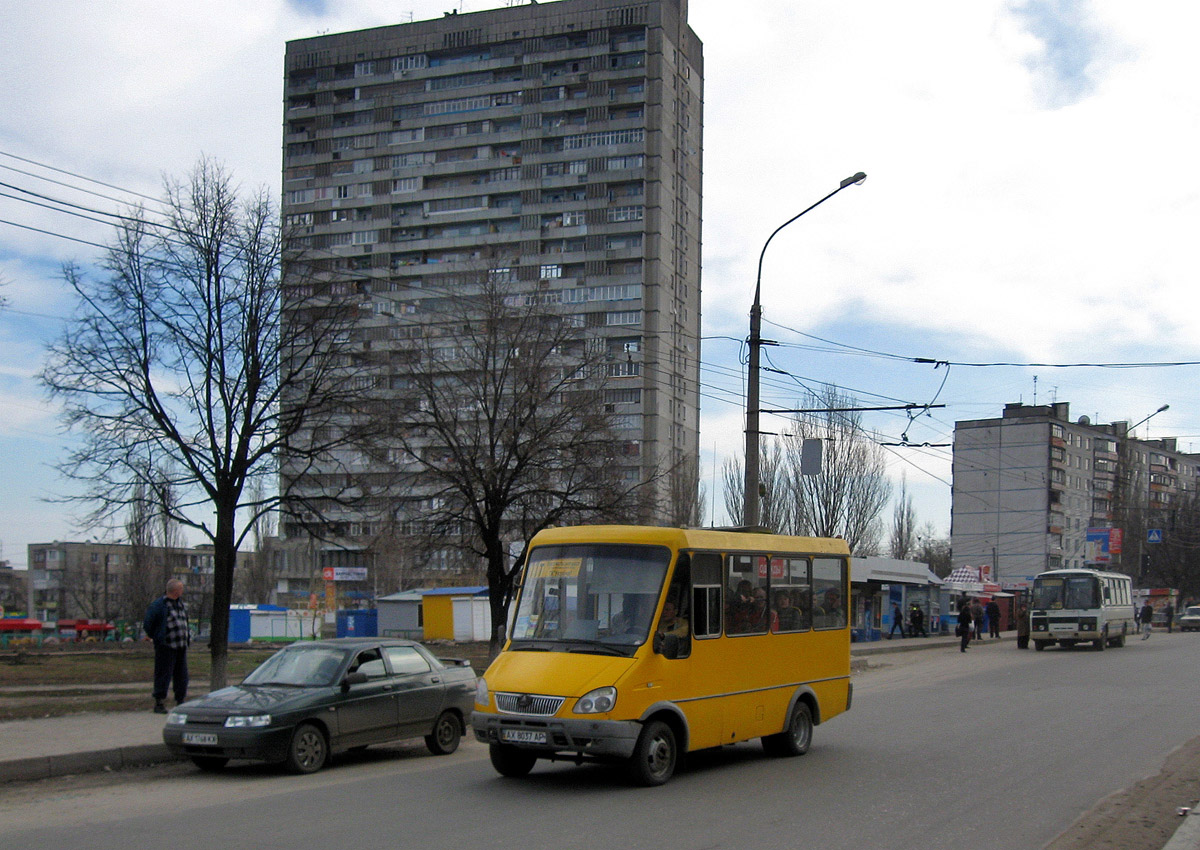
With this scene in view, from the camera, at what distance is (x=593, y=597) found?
11.2 meters

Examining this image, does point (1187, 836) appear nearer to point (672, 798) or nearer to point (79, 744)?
point (672, 798)

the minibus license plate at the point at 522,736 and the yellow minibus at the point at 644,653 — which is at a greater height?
the yellow minibus at the point at 644,653

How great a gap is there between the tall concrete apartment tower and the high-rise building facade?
3074 cm

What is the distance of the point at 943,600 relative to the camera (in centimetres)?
5459

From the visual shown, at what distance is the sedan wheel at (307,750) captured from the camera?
11.7m

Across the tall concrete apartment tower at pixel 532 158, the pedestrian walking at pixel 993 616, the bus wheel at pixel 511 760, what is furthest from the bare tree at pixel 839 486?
the bus wheel at pixel 511 760

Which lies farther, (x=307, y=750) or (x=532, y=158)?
(x=532, y=158)

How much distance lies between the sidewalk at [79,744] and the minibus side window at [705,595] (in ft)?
19.9

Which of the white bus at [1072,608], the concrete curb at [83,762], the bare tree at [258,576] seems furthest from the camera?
the bare tree at [258,576]

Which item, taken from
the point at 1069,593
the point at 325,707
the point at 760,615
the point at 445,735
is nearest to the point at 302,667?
the point at 325,707

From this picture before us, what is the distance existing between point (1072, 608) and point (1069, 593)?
1.79 ft

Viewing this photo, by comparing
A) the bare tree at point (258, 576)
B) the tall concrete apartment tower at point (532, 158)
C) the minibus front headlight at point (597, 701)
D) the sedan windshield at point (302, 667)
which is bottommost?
the bare tree at point (258, 576)

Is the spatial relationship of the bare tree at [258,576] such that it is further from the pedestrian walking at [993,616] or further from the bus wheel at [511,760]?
the bus wheel at [511,760]

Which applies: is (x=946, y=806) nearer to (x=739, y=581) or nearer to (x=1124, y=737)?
(x=739, y=581)
